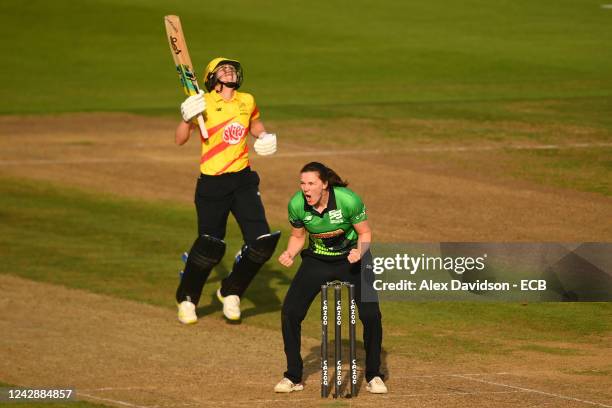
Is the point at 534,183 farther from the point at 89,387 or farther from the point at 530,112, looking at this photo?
the point at 89,387

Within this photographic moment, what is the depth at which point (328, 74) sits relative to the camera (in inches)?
1529

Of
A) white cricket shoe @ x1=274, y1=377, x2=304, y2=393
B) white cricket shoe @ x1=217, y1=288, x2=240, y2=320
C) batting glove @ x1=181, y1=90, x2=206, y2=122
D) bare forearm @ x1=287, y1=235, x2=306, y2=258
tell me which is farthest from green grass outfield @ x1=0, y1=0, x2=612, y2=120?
white cricket shoe @ x1=274, y1=377, x2=304, y2=393

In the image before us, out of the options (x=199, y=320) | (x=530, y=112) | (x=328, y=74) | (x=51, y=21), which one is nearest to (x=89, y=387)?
(x=199, y=320)

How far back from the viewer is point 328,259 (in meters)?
12.0

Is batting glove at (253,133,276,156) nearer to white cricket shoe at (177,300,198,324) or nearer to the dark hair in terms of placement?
white cricket shoe at (177,300,198,324)

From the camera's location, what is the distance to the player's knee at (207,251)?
15.1 metres

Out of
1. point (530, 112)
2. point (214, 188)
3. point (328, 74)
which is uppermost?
point (328, 74)

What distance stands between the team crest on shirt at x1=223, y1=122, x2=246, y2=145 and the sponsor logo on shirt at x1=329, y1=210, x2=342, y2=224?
3434 millimetres

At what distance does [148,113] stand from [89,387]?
67.0 feet

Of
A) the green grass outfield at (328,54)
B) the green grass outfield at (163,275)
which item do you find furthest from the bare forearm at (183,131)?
the green grass outfield at (328,54)

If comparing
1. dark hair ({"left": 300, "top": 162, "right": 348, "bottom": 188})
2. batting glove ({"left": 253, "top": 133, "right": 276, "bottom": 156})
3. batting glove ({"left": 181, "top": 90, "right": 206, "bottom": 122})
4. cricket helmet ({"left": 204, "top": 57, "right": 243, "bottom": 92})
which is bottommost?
dark hair ({"left": 300, "top": 162, "right": 348, "bottom": 188})

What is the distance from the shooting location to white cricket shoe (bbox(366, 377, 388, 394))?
39.2ft

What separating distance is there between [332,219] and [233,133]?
11.3 ft

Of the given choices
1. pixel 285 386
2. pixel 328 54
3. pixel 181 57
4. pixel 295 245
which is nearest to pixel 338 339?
pixel 285 386
